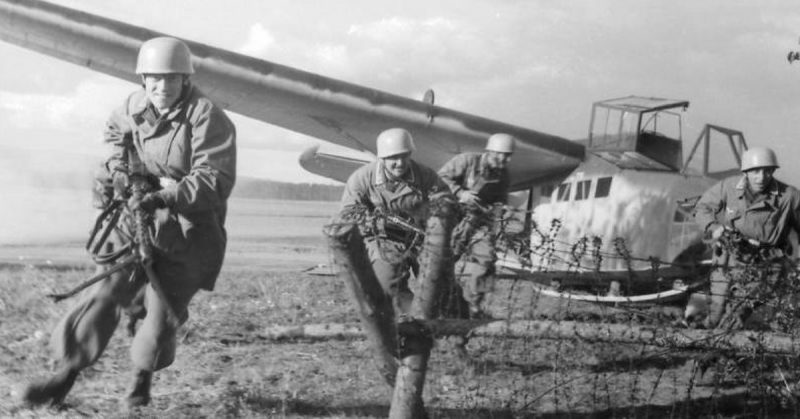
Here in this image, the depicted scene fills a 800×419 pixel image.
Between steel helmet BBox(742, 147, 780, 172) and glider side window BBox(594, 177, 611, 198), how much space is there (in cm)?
515

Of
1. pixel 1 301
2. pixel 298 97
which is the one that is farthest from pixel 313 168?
pixel 1 301

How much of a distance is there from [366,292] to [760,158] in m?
3.68

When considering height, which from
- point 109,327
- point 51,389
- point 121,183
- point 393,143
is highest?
point 393,143

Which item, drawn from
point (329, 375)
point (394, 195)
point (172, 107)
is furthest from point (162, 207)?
point (329, 375)

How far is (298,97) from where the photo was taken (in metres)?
14.8

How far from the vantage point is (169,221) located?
5.07m

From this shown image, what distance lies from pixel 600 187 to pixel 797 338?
7.90 m

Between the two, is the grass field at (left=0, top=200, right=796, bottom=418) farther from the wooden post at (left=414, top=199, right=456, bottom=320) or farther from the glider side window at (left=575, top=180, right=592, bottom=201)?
the glider side window at (left=575, top=180, right=592, bottom=201)

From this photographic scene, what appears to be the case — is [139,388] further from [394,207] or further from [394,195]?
[394,195]

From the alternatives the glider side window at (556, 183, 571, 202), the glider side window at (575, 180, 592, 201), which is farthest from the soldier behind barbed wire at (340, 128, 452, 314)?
the glider side window at (556, 183, 571, 202)

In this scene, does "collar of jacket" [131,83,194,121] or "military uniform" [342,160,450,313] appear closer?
"collar of jacket" [131,83,194,121]

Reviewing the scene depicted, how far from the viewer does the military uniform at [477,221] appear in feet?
15.4

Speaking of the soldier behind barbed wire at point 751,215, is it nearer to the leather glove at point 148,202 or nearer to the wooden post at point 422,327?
the wooden post at point 422,327

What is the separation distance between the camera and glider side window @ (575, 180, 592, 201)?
503 inches
